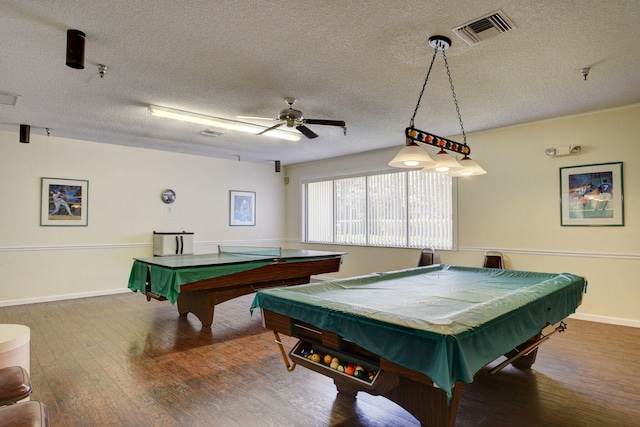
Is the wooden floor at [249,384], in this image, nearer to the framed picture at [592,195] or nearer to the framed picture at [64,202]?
the framed picture at [592,195]

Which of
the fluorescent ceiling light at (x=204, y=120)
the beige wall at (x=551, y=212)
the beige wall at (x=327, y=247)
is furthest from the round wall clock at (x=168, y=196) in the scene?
the beige wall at (x=551, y=212)

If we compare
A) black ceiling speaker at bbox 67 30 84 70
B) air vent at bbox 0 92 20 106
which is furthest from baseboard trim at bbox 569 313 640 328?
air vent at bbox 0 92 20 106

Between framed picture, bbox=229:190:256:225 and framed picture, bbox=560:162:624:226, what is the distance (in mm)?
5684

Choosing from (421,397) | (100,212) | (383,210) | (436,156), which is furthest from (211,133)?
(421,397)

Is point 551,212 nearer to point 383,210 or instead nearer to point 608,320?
point 608,320

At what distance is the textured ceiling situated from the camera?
2346 millimetres

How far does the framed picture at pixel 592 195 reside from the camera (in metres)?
4.26

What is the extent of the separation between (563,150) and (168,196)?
6.30m

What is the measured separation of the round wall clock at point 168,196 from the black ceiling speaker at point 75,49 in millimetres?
4385

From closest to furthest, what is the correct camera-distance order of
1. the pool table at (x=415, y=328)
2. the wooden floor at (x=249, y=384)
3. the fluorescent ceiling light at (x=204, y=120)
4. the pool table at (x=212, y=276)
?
the pool table at (x=415, y=328)
the wooden floor at (x=249, y=384)
the pool table at (x=212, y=276)
the fluorescent ceiling light at (x=204, y=120)

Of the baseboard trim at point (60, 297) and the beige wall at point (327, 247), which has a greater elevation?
the beige wall at point (327, 247)

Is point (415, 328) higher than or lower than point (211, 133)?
lower

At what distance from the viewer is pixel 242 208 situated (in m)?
7.83

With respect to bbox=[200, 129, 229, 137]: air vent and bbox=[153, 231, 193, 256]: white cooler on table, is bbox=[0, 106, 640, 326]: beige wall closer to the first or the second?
bbox=[153, 231, 193, 256]: white cooler on table
